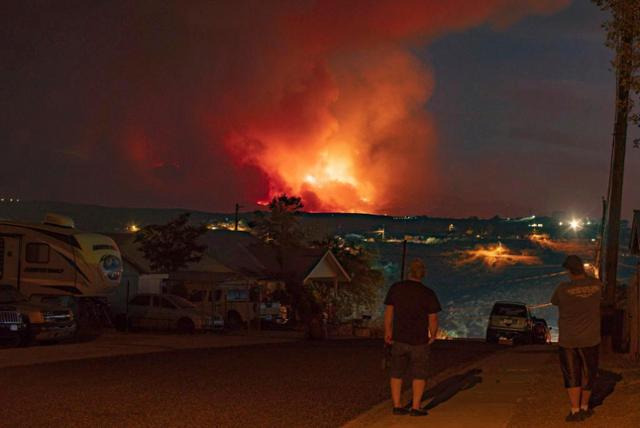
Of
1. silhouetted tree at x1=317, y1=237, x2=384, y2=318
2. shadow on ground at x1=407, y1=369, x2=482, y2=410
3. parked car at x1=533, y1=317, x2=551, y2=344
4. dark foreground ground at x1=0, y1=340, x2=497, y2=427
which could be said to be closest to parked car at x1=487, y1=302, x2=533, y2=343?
parked car at x1=533, y1=317, x2=551, y2=344

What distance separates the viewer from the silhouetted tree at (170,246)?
143 feet

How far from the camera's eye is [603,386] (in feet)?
45.8

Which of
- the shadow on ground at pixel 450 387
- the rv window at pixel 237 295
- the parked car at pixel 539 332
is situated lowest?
the parked car at pixel 539 332

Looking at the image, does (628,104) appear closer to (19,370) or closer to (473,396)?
(473,396)

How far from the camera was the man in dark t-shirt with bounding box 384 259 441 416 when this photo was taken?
10.8 metres

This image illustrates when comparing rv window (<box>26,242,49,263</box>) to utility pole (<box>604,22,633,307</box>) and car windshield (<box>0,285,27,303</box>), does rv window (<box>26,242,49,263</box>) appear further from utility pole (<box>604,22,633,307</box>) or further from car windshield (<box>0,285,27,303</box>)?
utility pole (<box>604,22,633,307</box>)

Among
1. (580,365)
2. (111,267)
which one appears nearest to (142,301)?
(111,267)

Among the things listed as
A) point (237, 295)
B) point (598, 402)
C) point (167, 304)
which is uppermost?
point (237, 295)

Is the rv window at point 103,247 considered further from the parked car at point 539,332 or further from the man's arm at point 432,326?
the man's arm at point 432,326

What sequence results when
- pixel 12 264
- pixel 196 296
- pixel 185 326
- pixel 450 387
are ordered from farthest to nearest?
pixel 196 296
pixel 185 326
pixel 12 264
pixel 450 387

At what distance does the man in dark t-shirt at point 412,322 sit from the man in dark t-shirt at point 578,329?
4.80 ft

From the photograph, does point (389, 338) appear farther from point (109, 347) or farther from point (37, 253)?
point (37, 253)

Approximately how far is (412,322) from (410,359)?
0.48 metres

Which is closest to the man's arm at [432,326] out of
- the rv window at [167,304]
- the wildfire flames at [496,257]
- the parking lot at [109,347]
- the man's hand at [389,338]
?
the man's hand at [389,338]
